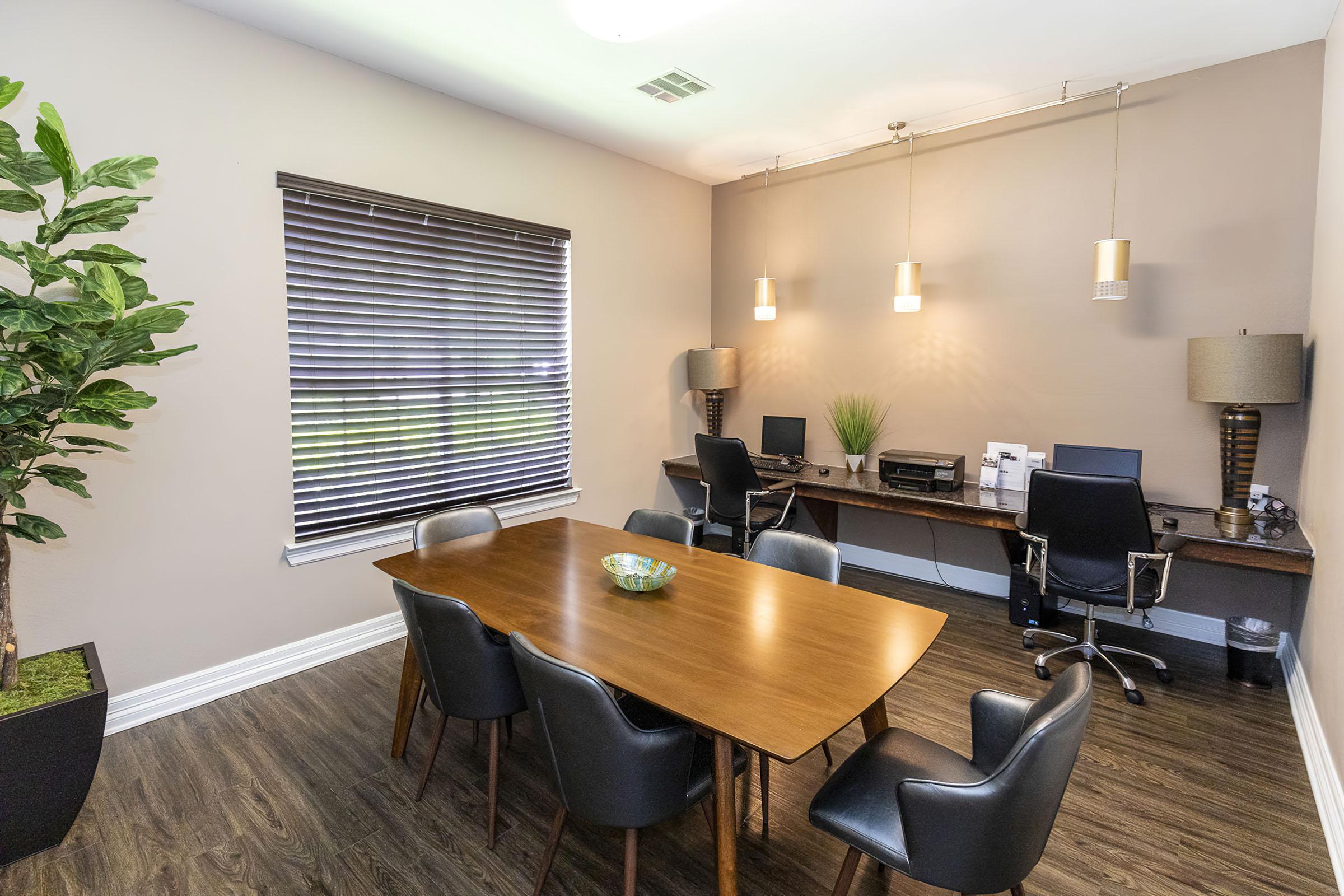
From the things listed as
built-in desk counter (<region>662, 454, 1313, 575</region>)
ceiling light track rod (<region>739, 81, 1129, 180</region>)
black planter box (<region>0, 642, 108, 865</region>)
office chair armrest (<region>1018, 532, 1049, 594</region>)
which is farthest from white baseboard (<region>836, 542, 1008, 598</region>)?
black planter box (<region>0, 642, 108, 865</region>)

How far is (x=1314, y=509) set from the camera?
271cm

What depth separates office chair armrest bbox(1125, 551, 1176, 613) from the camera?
9.17 ft

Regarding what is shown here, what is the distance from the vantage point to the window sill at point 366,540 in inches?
125

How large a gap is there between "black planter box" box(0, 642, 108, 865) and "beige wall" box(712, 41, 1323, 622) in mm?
4177

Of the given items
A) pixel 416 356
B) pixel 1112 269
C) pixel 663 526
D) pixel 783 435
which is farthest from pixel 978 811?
pixel 783 435

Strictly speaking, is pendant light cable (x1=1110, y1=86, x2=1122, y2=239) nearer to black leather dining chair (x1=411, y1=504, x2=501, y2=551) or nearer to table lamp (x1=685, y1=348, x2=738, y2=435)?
table lamp (x1=685, y1=348, x2=738, y2=435)

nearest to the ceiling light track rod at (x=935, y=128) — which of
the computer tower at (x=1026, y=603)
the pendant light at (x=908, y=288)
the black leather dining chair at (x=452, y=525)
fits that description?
the pendant light at (x=908, y=288)

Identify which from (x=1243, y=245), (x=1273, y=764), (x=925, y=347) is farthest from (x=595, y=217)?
(x=1273, y=764)

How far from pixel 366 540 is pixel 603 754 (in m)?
2.42

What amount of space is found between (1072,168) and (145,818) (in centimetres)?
510

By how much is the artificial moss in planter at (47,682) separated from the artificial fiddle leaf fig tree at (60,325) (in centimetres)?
4

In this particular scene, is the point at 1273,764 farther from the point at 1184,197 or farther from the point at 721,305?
the point at 721,305

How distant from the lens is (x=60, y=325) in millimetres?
1931

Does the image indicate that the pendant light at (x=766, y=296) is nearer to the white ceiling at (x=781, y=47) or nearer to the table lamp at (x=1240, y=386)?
the white ceiling at (x=781, y=47)
